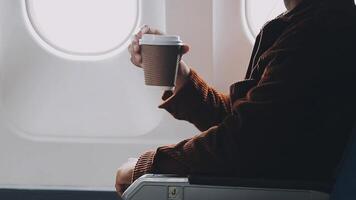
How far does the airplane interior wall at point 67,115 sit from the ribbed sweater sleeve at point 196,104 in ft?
2.28

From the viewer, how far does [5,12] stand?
2.44 metres

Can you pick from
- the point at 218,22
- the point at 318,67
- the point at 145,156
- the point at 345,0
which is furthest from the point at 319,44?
the point at 218,22

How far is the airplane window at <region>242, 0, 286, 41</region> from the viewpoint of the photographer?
2346 mm

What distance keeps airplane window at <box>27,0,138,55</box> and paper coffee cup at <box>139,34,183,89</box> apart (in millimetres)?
974

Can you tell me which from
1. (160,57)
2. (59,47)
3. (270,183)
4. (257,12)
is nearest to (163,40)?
(160,57)

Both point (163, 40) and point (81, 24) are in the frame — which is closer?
point (163, 40)

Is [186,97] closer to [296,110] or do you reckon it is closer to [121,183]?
[121,183]

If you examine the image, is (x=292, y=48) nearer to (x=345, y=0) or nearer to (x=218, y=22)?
(x=345, y=0)

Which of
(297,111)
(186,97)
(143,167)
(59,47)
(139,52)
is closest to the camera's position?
(297,111)

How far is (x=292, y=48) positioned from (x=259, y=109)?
0.14 m

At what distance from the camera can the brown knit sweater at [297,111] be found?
1.25 m

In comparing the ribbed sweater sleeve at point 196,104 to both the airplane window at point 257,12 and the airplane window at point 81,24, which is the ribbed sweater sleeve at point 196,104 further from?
the airplane window at point 81,24

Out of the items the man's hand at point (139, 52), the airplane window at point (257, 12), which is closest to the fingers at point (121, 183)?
the man's hand at point (139, 52)

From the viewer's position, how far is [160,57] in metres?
1.48
